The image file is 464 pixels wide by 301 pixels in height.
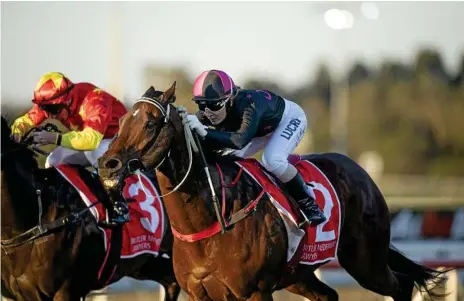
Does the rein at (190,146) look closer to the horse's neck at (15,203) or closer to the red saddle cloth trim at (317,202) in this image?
the red saddle cloth trim at (317,202)

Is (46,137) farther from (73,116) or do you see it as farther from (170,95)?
(170,95)

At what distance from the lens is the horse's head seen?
4.80m

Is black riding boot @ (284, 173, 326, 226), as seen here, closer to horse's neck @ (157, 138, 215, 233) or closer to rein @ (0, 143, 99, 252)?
horse's neck @ (157, 138, 215, 233)

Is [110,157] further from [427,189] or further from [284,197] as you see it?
[427,189]

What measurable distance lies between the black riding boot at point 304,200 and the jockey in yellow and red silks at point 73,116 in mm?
1360

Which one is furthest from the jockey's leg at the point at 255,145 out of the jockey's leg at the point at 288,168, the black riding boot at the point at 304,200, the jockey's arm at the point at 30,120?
the jockey's arm at the point at 30,120

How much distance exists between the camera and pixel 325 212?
6.11 m

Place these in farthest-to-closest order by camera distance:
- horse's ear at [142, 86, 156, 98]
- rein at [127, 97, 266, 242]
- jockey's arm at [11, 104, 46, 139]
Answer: jockey's arm at [11, 104, 46, 139]
rein at [127, 97, 266, 242]
horse's ear at [142, 86, 156, 98]

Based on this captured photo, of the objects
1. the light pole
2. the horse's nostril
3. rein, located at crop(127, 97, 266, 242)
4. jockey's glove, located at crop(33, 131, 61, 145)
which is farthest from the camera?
the light pole

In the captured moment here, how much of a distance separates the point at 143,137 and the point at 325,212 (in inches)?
63.8

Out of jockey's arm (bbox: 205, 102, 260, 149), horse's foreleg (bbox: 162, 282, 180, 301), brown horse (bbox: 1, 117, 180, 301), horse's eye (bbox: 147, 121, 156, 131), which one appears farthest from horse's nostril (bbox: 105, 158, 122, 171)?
horse's foreleg (bbox: 162, 282, 180, 301)

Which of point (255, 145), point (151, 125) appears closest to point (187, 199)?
point (151, 125)

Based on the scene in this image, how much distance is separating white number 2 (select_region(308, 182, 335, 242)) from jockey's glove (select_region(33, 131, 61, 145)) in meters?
1.58

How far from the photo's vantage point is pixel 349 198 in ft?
21.2
